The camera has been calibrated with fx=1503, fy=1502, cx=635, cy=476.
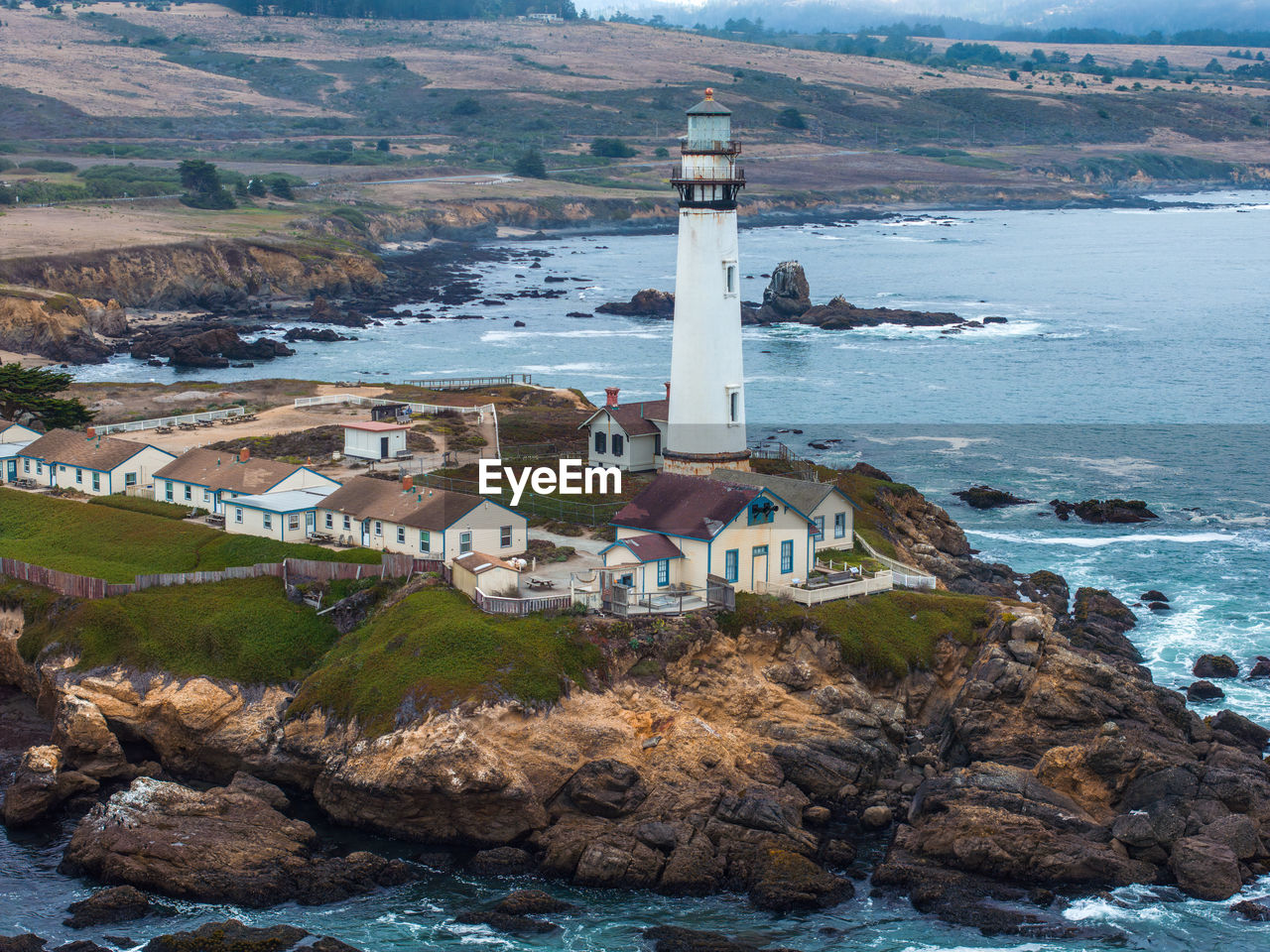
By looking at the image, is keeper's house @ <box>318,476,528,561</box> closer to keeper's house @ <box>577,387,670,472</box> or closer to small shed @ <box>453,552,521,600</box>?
small shed @ <box>453,552,521,600</box>

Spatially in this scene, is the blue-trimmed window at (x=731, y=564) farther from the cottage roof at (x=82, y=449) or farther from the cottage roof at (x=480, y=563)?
the cottage roof at (x=82, y=449)

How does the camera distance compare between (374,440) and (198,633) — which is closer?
(198,633)

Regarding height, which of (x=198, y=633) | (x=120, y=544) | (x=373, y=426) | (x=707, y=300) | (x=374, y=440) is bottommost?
(x=198, y=633)

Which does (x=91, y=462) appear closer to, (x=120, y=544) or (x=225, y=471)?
(x=225, y=471)

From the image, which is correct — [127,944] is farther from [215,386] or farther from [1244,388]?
[1244,388]

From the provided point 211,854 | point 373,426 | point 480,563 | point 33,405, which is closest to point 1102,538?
point 373,426

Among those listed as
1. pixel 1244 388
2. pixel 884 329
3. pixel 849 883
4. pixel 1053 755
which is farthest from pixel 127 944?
pixel 884 329
